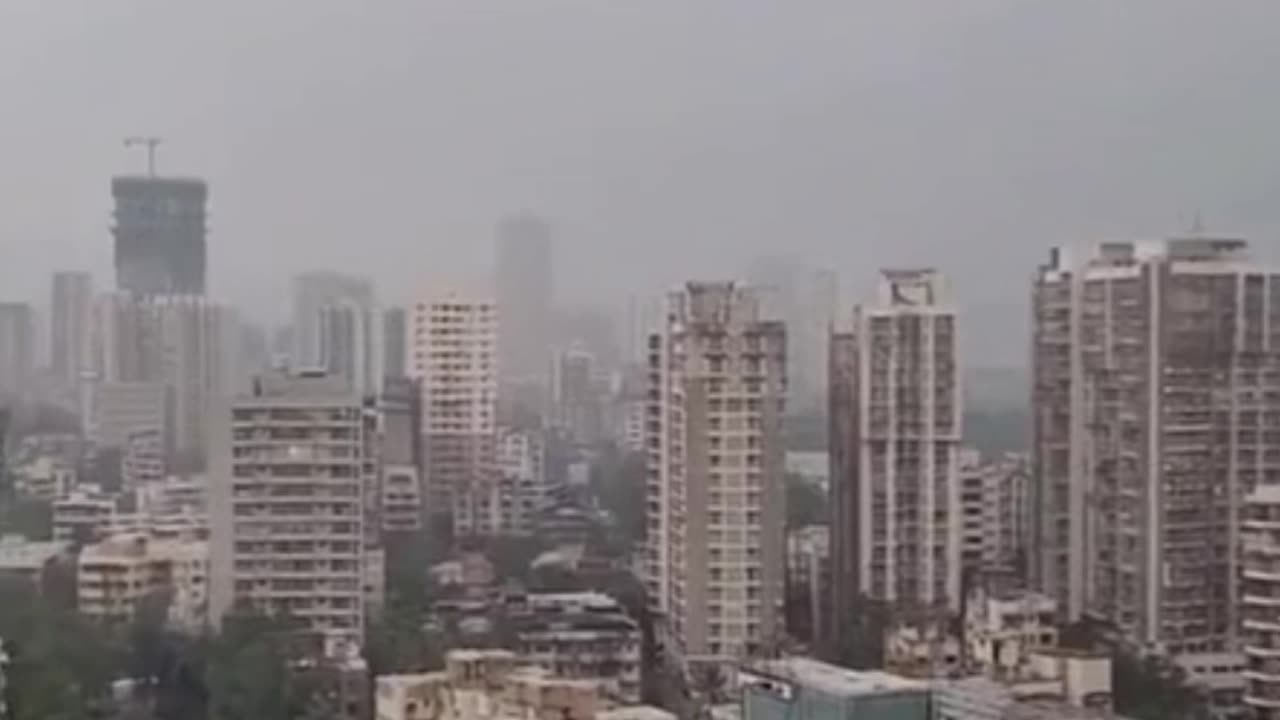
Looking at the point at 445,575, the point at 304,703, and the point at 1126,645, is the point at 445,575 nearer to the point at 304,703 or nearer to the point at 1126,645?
the point at 304,703

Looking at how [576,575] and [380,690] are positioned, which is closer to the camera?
[380,690]

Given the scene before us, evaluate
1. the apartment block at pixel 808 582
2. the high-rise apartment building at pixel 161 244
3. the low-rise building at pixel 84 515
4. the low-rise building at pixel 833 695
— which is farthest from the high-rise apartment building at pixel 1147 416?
the low-rise building at pixel 84 515

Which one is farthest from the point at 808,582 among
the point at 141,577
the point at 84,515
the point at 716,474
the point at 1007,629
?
the point at 84,515

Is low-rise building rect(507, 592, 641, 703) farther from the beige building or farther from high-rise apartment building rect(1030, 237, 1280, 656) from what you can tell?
high-rise apartment building rect(1030, 237, 1280, 656)

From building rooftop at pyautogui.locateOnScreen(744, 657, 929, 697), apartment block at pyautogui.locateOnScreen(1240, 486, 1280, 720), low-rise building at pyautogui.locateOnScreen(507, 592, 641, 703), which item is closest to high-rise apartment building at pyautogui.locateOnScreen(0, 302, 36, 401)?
low-rise building at pyautogui.locateOnScreen(507, 592, 641, 703)

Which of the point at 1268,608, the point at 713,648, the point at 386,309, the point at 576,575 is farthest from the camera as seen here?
the point at 386,309

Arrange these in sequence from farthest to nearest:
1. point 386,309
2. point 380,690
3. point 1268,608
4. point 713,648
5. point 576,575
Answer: point 386,309 → point 576,575 → point 713,648 → point 1268,608 → point 380,690

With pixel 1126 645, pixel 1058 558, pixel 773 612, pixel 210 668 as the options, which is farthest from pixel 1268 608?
pixel 210 668
